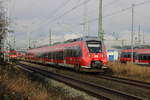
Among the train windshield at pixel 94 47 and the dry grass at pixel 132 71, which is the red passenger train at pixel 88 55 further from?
the dry grass at pixel 132 71

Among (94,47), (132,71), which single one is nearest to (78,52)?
(94,47)

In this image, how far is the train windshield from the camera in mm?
20519

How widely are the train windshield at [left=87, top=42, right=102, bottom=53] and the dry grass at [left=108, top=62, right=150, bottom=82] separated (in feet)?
9.33

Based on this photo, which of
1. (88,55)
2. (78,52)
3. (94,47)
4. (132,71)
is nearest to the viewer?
(88,55)

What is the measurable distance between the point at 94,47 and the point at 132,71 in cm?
378

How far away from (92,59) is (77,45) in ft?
7.50

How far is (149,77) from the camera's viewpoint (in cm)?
1819

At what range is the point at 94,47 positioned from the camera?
820 inches

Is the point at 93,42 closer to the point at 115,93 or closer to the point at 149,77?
the point at 149,77

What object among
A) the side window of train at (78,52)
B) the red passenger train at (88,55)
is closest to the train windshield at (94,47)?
the red passenger train at (88,55)

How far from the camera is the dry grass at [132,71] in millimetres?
18812

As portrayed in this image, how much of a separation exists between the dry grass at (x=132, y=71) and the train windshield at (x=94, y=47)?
2.84 meters

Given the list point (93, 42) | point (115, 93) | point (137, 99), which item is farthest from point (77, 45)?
point (137, 99)

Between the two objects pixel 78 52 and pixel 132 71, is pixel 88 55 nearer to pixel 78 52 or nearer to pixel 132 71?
pixel 78 52
